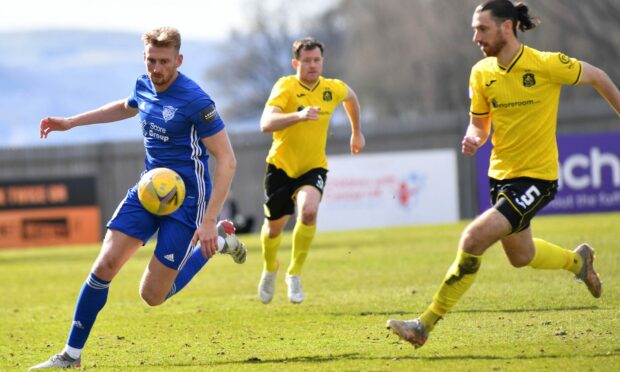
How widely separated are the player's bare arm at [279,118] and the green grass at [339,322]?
179 cm

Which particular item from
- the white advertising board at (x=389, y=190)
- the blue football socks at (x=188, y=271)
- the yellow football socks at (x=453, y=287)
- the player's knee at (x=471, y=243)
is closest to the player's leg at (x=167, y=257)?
the blue football socks at (x=188, y=271)

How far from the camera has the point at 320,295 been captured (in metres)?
12.9

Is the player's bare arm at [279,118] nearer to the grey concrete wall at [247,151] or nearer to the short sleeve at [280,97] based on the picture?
the short sleeve at [280,97]

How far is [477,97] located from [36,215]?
883 inches

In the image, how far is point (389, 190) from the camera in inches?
1141

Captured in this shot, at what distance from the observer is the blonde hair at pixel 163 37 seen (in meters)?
7.88

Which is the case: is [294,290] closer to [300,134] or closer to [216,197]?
[300,134]

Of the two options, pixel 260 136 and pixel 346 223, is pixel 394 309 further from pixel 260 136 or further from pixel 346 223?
pixel 260 136

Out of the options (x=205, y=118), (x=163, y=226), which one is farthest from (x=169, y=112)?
(x=163, y=226)

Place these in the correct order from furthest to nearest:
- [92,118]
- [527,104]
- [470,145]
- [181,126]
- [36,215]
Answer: [36,215], [92,118], [527,104], [181,126], [470,145]

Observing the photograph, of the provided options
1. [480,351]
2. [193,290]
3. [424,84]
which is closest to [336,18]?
[424,84]

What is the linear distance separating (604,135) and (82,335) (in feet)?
73.0

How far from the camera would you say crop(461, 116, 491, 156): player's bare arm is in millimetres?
8172

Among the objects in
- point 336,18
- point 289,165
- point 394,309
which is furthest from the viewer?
point 336,18
